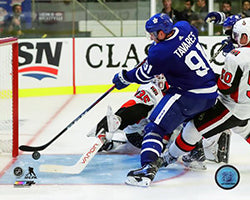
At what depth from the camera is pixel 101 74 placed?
25.6 feet

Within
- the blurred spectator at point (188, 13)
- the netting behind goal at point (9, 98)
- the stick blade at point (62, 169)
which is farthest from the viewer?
the blurred spectator at point (188, 13)

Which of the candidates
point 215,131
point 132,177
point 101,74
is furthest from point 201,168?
point 101,74

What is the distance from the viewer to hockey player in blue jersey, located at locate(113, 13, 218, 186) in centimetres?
370

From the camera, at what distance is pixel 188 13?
27.7ft

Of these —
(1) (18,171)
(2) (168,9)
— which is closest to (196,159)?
(1) (18,171)

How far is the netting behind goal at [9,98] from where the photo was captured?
4.49 meters

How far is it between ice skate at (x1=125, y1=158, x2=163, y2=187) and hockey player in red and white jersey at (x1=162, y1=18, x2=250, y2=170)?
288 mm

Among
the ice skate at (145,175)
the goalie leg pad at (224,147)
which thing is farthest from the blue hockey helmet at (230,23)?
the ice skate at (145,175)

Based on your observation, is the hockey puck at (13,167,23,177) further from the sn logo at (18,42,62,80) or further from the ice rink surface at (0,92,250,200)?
the sn logo at (18,42,62,80)

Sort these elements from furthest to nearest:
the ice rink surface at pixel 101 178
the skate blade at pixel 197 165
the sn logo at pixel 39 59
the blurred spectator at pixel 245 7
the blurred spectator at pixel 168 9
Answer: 1. the blurred spectator at pixel 245 7
2. the blurred spectator at pixel 168 9
3. the sn logo at pixel 39 59
4. the skate blade at pixel 197 165
5. the ice rink surface at pixel 101 178

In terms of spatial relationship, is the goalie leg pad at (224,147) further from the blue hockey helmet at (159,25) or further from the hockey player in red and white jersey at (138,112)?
the blue hockey helmet at (159,25)

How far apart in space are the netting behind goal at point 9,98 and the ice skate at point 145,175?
1.15 meters

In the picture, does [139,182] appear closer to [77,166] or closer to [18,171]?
[77,166]

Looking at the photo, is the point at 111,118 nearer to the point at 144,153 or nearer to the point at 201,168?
the point at 144,153
